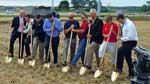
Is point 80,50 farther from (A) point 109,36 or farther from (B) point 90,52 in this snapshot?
(A) point 109,36

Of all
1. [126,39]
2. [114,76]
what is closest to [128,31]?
[126,39]

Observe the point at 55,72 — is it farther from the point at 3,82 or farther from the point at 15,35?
the point at 15,35

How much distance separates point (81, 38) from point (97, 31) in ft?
3.13

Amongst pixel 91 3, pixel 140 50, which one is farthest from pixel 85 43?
pixel 91 3

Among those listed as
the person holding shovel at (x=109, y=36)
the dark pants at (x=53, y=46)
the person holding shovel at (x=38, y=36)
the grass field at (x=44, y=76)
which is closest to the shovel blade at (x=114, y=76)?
the grass field at (x=44, y=76)

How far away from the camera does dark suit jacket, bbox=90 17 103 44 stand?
13797mm

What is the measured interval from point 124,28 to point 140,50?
7.97 feet

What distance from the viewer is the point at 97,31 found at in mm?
13844

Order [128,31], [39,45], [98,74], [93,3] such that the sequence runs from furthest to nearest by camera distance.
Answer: [93,3] → [39,45] → [98,74] → [128,31]

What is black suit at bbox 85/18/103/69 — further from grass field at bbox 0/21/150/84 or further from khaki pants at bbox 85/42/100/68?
grass field at bbox 0/21/150/84

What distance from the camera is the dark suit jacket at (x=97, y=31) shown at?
1380 centimetres

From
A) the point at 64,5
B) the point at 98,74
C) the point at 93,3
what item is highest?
the point at 98,74

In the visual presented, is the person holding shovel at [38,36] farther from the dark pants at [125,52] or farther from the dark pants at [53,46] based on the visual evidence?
the dark pants at [125,52]

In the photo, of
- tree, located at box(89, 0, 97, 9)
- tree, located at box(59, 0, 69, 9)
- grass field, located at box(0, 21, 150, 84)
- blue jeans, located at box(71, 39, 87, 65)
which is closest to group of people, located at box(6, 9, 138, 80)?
blue jeans, located at box(71, 39, 87, 65)
